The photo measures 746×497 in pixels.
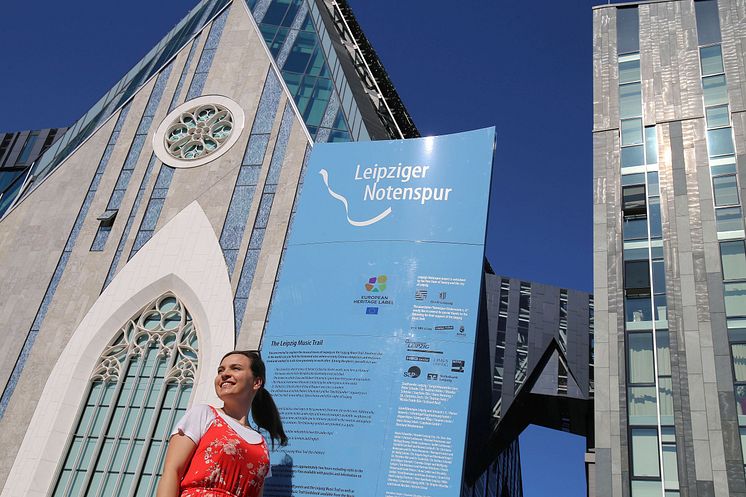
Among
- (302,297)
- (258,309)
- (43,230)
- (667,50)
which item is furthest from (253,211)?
(667,50)

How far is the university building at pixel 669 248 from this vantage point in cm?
1622

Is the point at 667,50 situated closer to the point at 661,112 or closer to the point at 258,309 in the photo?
the point at 661,112

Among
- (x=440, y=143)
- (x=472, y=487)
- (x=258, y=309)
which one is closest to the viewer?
(x=440, y=143)

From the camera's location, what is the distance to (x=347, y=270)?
1433 cm

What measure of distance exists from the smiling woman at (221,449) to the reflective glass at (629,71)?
17.3 m

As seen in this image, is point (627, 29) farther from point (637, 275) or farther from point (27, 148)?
point (27, 148)

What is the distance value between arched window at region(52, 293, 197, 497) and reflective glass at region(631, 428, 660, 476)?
31.6 feet

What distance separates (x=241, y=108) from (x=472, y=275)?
9.92m

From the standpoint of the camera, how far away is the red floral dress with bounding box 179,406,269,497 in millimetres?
6410

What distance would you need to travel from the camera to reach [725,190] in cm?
1884

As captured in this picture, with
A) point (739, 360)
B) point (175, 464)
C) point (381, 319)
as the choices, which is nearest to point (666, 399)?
point (739, 360)

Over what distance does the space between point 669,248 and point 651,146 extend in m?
3.24

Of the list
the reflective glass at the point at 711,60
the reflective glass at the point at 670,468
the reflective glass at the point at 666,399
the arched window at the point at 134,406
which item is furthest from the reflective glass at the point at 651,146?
the arched window at the point at 134,406

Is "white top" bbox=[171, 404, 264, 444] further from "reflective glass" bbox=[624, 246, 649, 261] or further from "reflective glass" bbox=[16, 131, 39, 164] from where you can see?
"reflective glass" bbox=[16, 131, 39, 164]
